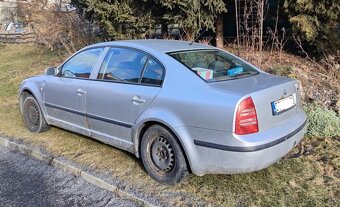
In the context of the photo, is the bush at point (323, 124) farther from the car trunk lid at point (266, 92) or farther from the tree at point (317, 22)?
the tree at point (317, 22)

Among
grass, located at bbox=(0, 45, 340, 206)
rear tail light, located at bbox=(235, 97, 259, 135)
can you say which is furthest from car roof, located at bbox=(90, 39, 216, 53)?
grass, located at bbox=(0, 45, 340, 206)

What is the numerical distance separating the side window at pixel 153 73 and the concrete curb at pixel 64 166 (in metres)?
1.19

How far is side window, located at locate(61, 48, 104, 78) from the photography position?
4777 millimetres

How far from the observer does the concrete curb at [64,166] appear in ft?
12.3

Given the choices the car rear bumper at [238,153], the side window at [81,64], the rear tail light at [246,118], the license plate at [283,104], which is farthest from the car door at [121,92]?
the license plate at [283,104]

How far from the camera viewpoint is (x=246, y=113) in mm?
3293

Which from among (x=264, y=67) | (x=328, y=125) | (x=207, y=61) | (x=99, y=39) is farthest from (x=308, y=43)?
(x=99, y=39)

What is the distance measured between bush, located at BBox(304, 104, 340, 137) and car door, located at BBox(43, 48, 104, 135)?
10.0 ft

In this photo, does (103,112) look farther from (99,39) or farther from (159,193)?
(99,39)

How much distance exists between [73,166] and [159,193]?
1.29 metres

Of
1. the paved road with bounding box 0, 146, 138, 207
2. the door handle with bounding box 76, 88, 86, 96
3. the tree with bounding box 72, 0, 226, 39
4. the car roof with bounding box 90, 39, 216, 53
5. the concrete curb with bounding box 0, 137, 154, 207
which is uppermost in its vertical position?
the tree with bounding box 72, 0, 226, 39

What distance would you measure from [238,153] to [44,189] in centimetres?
219

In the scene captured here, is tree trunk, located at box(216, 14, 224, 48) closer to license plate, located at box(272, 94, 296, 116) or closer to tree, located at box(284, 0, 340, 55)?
tree, located at box(284, 0, 340, 55)

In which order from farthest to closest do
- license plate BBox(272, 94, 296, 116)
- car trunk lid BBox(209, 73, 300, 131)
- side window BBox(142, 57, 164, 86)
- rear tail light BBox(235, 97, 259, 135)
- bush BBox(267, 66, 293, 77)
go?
bush BBox(267, 66, 293, 77), side window BBox(142, 57, 164, 86), license plate BBox(272, 94, 296, 116), car trunk lid BBox(209, 73, 300, 131), rear tail light BBox(235, 97, 259, 135)
